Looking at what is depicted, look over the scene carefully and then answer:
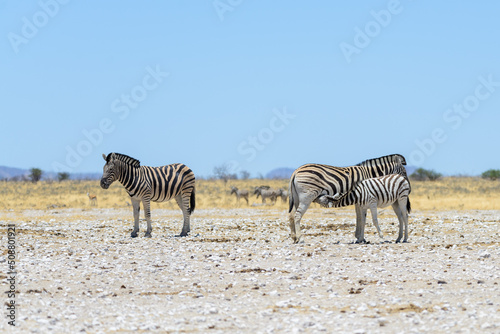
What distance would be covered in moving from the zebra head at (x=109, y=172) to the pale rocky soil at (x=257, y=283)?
1.59 metres

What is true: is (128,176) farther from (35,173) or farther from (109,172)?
(35,173)

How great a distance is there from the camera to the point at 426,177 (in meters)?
77.4

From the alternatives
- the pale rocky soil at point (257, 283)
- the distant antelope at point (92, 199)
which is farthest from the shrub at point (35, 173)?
the pale rocky soil at point (257, 283)

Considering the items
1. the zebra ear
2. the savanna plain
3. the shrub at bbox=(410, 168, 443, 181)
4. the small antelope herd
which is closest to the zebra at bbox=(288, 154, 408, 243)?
the small antelope herd

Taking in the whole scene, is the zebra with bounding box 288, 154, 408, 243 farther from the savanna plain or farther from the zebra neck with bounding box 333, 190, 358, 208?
the savanna plain

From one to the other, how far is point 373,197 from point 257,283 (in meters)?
5.93

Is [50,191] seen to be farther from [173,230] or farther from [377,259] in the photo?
[377,259]

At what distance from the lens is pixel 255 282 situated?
1245 cm

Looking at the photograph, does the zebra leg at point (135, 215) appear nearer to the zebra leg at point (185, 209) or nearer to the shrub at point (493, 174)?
the zebra leg at point (185, 209)

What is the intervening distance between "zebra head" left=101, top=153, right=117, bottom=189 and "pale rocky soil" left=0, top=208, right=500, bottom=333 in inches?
62.6

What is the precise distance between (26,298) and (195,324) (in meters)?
3.20

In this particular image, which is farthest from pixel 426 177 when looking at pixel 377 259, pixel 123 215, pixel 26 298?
pixel 26 298

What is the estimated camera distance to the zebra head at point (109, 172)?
20.2 m

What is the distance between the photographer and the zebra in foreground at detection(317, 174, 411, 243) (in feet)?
57.0
